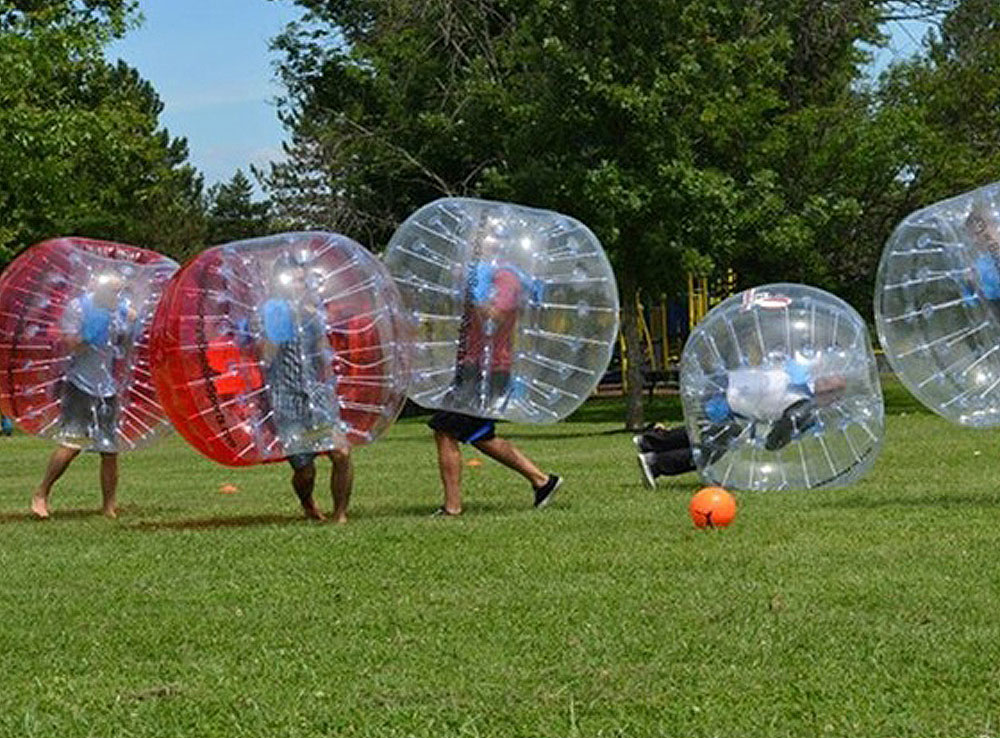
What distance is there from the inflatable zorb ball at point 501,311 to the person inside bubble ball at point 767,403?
4.09ft

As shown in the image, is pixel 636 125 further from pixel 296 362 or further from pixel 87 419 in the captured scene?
pixel 296 362

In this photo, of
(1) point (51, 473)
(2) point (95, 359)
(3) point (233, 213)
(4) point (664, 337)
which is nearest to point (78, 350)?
(2) point (95, 359)

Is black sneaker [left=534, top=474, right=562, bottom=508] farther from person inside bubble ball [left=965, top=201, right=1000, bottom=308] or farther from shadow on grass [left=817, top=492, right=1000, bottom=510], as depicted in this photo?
person inside bubble ball [left=965, top=201, right=1000, bottom=308]

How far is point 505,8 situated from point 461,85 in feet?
5.43

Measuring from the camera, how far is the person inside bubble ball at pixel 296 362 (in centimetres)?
1101

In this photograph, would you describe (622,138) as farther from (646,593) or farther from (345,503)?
(646,593)

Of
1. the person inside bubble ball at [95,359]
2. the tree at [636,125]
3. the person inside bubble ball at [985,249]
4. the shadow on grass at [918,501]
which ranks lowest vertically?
the shadow on grass at [918,501]

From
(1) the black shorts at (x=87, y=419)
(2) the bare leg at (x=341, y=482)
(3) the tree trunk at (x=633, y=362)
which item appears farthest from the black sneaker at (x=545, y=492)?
(3) the tree trunk at (x=633, y=362)

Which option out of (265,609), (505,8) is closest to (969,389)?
(265,609)

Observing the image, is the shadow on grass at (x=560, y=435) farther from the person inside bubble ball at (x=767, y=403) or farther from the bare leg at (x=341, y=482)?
the bare leg at (x=341, y=482)

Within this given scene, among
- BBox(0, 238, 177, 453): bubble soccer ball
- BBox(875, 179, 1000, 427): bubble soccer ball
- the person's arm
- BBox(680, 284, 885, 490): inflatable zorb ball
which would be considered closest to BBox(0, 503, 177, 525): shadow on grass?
BBox(0, 238, 177, 453): bubble soccer ball

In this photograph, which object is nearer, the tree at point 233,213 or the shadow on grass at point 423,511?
the shadow on grass at point 423,511

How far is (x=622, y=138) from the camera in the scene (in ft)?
89.5

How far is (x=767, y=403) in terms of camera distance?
41.4 ft
